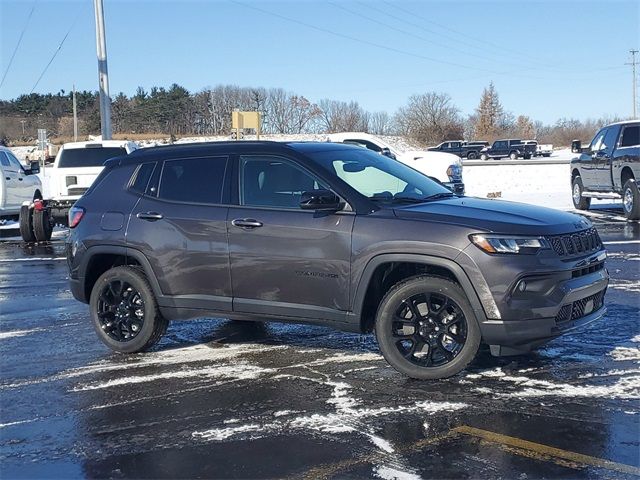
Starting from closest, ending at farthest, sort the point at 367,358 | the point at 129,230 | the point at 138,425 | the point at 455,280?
the point at 138,425
the point at 455,280
the point at 367,358
the point at 129,230

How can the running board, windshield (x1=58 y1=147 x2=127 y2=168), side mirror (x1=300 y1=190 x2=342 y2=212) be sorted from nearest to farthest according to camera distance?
side mirror (x1=300 y1=190 x2=342 y2=212) → windshield (x1=58 y1=147 x2=127 y2=168) → the running board

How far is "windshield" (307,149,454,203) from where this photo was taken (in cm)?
598

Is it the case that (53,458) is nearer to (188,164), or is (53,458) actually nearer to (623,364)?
(188,164)

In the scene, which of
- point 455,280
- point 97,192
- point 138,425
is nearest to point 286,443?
point 138,425

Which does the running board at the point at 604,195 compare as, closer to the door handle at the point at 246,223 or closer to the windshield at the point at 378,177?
the windshield at the point at 378,177

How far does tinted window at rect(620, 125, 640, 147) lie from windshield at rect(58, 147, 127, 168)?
1095cm

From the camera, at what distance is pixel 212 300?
6215 millimetres

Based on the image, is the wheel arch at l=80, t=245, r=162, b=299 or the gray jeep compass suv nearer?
the gray jeep compass suv

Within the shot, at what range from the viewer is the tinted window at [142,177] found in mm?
6719

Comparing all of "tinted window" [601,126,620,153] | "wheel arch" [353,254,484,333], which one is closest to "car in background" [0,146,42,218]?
"tinted window" [601,126,620,153]

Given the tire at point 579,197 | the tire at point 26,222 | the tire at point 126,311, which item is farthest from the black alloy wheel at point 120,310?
the tire at point 579,197

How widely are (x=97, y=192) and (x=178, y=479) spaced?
3.67 m

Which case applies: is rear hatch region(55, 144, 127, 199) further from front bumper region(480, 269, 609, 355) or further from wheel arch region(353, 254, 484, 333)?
front bumper region(480, 269, 609, 355)

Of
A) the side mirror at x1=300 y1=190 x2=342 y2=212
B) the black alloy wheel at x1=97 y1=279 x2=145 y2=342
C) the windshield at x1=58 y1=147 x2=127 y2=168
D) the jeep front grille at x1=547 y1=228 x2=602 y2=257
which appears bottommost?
the black alloy wheel at x1=97 y1=279 x2=145 y2=342
